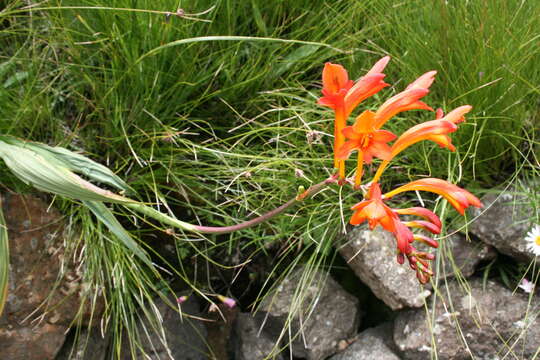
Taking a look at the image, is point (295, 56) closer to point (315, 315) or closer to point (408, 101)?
point (315, 315)

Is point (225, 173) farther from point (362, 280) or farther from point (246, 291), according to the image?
point (362, 280)

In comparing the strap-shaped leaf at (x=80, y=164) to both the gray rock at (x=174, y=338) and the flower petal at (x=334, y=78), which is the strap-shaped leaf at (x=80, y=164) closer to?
the gray rock at (x=174, y=338)

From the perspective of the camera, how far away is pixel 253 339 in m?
1.91

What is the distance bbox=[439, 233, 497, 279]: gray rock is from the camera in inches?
71.6

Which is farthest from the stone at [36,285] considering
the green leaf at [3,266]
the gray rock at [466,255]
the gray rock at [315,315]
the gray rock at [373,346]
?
the gray rock at [466,255]

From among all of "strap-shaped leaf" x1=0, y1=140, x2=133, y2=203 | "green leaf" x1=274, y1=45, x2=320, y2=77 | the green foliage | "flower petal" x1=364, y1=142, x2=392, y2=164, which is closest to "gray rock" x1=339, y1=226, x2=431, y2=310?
the green foliage

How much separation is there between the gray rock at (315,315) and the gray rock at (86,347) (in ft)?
1.67

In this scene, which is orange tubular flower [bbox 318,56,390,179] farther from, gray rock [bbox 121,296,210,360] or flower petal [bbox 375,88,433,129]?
gray rock [bbox 121,296,210,360]

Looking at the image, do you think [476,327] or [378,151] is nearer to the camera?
[378,151]

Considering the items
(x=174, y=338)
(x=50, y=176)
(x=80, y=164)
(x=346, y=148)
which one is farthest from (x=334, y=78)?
(x=174, y=338)

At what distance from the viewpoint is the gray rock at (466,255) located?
1819mm

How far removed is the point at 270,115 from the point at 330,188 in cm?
36

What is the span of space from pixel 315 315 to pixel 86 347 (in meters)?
0.71

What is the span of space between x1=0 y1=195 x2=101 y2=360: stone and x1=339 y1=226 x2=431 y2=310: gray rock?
0.83 metres
